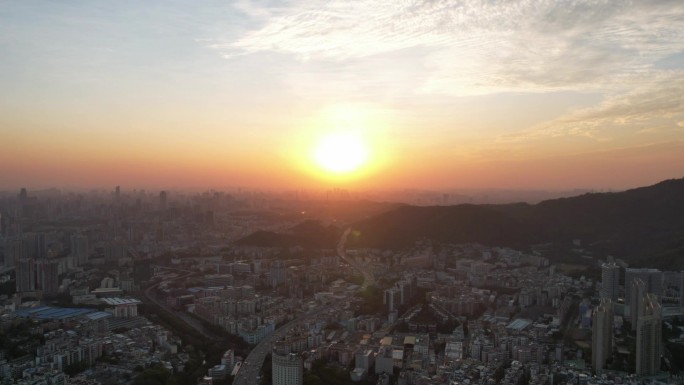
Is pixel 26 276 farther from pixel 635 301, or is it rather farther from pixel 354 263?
pixel 635 301

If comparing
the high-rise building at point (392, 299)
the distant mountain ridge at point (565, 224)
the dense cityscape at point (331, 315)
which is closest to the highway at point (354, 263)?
the dense cityscape at point (331, 315)

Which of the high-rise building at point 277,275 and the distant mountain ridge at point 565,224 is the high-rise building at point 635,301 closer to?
the distant mountain ridge at point 565,224

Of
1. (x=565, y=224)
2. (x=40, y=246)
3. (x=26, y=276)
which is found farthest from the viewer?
(x=565, y=224)

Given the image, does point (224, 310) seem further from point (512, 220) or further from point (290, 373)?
point (512, 220)

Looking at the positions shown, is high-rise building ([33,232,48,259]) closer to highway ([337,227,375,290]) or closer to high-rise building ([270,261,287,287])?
high-rise building ([270,261,287,287])

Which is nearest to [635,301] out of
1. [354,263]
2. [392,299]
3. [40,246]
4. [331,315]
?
[392,299]

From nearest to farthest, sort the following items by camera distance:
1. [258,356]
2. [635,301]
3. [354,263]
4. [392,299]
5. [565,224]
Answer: [258,356]
[635,301]
[392,299]
[354,263]
[565,224]
